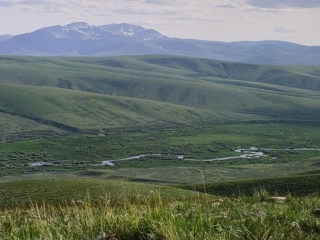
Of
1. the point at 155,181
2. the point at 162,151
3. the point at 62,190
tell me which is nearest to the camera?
the point at 62,190

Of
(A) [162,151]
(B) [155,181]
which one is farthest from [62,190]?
(A) [162,151]

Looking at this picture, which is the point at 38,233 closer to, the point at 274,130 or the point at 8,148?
the point at 8,148

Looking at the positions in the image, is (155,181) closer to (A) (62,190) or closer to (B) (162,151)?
(A) (62,190)

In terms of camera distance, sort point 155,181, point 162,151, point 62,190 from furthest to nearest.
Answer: point 162,151
point 155,181
point 62,190

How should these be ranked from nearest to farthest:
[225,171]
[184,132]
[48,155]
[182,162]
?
[225,171] < [182,162] < [48,155] < [184,132]

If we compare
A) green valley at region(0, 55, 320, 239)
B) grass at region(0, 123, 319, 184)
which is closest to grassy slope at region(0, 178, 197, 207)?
green valley at region(0, 55, 320, 239)

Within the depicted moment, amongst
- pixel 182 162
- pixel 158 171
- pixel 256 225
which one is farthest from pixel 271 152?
pixel 256 225

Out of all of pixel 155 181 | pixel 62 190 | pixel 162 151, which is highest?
pixel 62 190

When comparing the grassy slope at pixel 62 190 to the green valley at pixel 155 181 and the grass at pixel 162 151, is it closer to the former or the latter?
the green valley at pixel 155 181

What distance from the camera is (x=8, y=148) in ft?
506

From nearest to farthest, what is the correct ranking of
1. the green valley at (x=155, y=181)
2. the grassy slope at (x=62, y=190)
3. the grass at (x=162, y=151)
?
the green valley at (x=155, y=181) → the grassy slope at (x=62, y=190) → the grass at (x=162, y=151)

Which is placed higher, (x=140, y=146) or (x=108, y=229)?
(x=108, y=229)

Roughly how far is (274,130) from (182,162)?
76.1 m

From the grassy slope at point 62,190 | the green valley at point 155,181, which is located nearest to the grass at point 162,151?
the green valley at point 155,181
